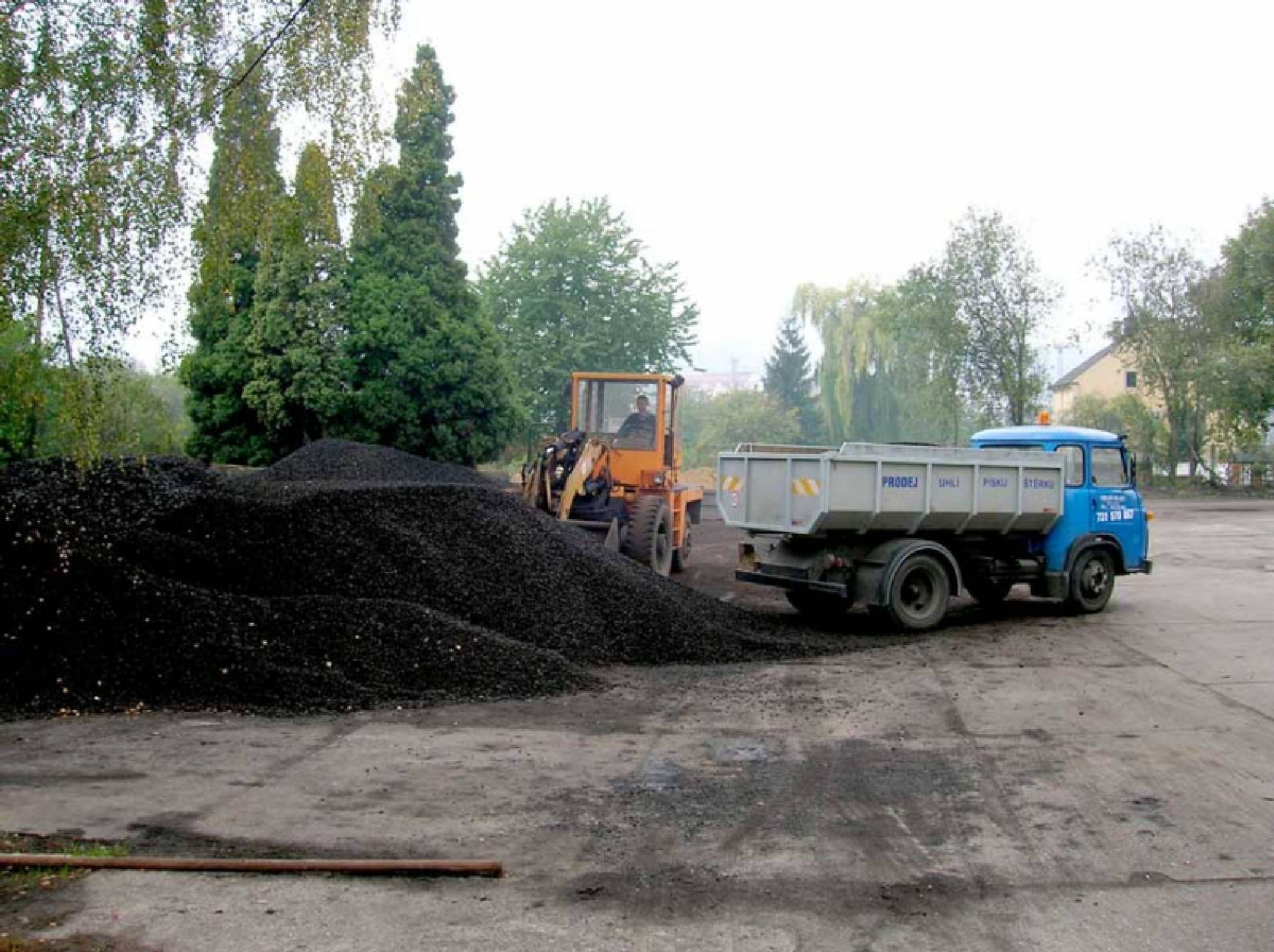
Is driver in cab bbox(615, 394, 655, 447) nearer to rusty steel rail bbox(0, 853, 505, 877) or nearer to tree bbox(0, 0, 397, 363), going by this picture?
tree bbox(0, 0, 397, 363)

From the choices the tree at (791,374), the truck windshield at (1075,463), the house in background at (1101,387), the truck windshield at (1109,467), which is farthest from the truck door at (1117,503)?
the tree at (791,374)

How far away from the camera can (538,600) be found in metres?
10.8

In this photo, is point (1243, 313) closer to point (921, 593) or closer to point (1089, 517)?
point (1089, 517)

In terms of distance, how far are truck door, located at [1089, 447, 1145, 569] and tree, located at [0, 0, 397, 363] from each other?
10.5m

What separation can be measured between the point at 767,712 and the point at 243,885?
185 inches

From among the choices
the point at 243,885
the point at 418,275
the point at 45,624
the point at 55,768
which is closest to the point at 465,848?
the point at 243,885

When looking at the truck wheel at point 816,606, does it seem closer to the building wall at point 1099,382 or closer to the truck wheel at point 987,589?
the truck wheel at point 987,589

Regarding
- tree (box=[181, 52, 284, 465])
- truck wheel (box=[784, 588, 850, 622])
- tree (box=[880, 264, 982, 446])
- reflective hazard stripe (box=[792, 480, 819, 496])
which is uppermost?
tree (box=[880, 264, 982, 446])

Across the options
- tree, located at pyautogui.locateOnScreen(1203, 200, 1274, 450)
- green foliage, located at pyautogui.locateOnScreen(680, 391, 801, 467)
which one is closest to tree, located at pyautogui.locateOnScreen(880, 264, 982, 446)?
tree, located at pyautogui.locateOnScreen(1203, 200, 1274, 450)

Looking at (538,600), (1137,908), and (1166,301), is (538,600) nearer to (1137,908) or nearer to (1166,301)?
(1137,908)

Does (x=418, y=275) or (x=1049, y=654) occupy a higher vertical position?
(x=418, y=275)

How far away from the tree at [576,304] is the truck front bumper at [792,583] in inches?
1101

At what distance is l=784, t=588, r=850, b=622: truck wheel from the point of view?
1315 centimetres

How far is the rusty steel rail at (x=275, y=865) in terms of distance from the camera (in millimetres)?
5008
